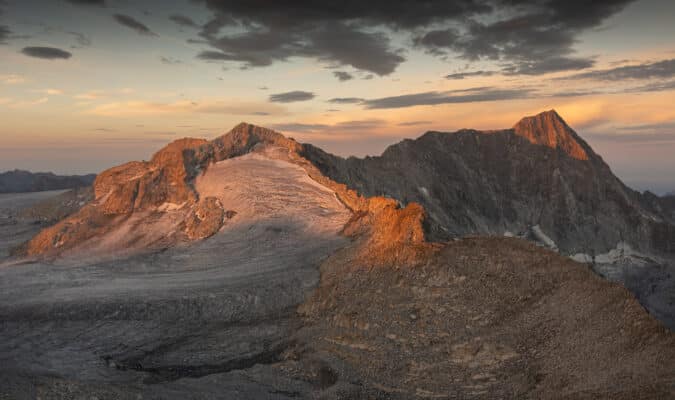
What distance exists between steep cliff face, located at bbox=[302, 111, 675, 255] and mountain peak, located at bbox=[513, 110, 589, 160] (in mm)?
284

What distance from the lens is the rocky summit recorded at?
2005 cm

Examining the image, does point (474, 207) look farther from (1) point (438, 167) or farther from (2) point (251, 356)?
(2) point (251, 356)

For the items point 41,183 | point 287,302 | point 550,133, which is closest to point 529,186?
point 550,133

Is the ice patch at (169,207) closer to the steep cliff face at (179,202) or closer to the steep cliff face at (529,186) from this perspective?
the steep cliff face at (179,202)

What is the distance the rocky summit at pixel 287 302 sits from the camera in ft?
65.8

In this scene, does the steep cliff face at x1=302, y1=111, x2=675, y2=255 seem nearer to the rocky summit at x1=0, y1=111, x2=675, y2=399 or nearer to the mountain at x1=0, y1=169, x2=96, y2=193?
the rocky summit at x1=0, y1=111, x2=675, y2=399

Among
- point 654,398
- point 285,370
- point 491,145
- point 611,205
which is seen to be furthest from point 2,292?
point 611,205

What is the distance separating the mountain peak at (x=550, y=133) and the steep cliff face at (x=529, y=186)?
0.28m

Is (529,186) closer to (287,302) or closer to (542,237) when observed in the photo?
(542,237)

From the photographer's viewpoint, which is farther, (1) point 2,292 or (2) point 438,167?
(2) point 438,167

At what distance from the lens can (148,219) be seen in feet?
174

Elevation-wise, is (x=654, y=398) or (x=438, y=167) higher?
(x=438, y=167)

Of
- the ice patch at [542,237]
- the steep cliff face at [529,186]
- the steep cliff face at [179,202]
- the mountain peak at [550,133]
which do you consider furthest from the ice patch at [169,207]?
the mountain peak at [550,133]

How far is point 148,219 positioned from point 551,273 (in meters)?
40.5
